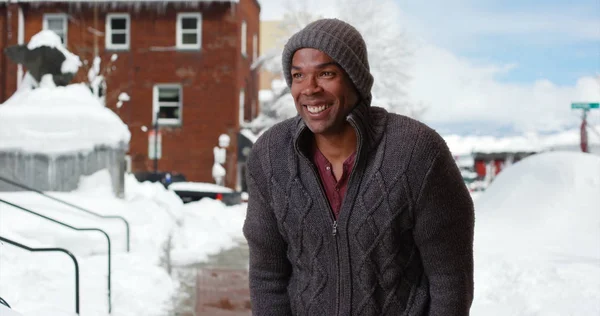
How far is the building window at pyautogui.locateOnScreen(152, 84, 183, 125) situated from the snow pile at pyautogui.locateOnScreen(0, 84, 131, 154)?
18.0 meters

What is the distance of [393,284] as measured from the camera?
2.45 m

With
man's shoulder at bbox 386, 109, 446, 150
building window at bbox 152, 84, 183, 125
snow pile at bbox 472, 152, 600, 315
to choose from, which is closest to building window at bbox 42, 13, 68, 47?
building window at bbox 152, 84, 183, 125

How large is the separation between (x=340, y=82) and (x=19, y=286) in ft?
17.4

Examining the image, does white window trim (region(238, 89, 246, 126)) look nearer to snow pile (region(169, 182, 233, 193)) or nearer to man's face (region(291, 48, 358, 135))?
snow pile (region(169, 182, 233, 193))

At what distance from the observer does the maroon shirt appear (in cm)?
253

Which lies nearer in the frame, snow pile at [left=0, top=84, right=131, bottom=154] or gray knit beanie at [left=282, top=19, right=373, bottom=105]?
gray knit beanie at [left=282, top=19, right=373, bottom=105]

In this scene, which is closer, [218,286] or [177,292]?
[177,292]

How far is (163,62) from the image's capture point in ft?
101

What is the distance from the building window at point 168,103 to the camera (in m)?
30.7

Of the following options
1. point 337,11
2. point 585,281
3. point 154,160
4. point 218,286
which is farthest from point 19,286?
point 337,11

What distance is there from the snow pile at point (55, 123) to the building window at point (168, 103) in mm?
17962

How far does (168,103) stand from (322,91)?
2889 centimetres

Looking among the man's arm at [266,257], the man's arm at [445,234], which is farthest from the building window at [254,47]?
the man's arm at [445,234]

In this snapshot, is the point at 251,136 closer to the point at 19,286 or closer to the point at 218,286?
the point at 218,286
